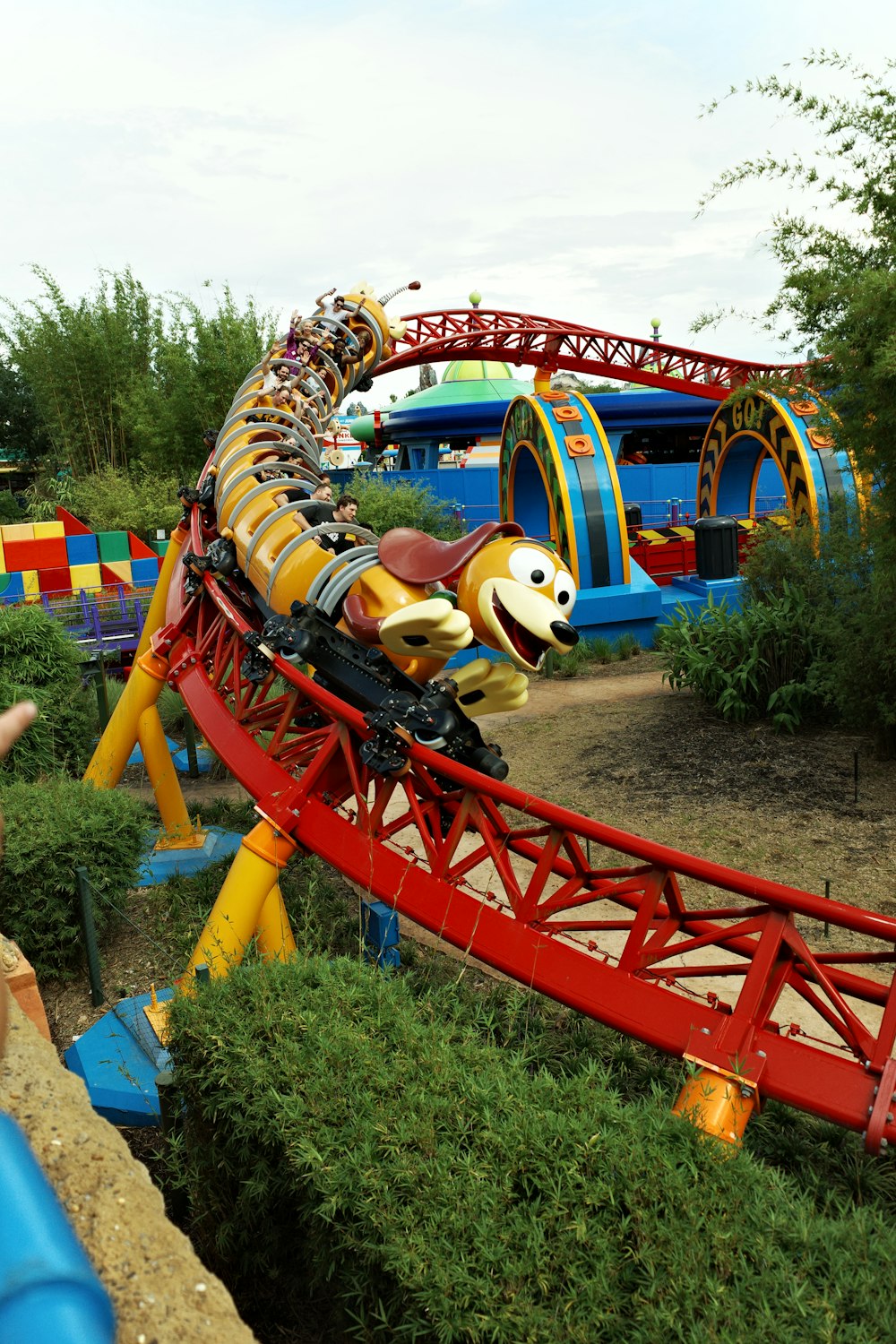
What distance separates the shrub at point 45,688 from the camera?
312 inches

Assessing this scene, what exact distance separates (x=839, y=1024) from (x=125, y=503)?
1898 cm

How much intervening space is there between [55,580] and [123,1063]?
1107cm

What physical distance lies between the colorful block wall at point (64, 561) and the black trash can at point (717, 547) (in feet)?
26.3

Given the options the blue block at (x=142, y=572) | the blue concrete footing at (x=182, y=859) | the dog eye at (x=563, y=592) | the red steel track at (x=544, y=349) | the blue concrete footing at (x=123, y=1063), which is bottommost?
the blue concrete footing at (x=123, y=1063)

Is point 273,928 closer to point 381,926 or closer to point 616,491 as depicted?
point 381,926

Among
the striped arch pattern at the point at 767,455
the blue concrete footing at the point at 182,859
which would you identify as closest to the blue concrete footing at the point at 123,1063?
the blue concrete footing at the point at 182,859

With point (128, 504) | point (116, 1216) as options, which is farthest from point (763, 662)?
point (128, 504)

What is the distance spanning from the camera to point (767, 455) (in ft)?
47.5

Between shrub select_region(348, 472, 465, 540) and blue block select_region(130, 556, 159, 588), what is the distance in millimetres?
3492

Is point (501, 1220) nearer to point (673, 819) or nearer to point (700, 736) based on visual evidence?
point (673, 819)

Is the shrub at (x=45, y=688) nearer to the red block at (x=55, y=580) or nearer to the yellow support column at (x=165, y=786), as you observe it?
the yellow support column at (x=165, y=786)

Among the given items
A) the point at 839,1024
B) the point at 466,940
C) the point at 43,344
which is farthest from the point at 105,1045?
the point at 43,344

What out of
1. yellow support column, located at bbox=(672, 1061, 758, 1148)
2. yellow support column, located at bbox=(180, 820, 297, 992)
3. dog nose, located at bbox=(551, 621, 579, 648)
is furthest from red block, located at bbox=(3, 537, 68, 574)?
yellow support column, located at bbox=(672, 1061, 758, 1148)

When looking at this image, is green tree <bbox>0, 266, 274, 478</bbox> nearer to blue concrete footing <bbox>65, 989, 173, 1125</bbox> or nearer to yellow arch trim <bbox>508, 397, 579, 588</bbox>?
yellow arch trim <bbox>508, 397, 579, 588</bbox>
